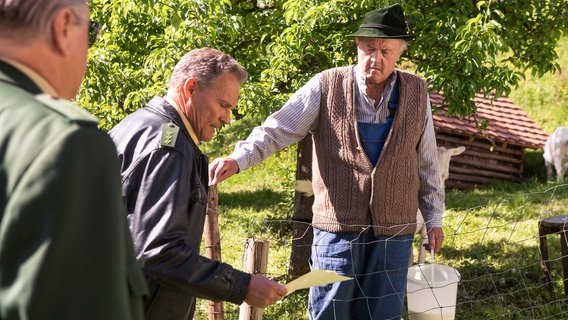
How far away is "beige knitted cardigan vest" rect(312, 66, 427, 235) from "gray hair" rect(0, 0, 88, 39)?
297 cm

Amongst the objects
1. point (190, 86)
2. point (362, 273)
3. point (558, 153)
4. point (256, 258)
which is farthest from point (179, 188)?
point (558, 153)

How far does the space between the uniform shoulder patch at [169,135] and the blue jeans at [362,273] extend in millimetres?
1769

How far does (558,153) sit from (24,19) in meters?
13.5

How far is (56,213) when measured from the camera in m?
1.38

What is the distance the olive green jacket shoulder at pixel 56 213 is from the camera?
4.54 ft

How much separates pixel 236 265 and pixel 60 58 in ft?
23.3

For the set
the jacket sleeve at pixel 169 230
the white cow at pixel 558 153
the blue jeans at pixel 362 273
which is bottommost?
the white cow at pixel 558 153

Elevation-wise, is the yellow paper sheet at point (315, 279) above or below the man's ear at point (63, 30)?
below

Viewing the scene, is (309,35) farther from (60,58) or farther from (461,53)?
(60,58)

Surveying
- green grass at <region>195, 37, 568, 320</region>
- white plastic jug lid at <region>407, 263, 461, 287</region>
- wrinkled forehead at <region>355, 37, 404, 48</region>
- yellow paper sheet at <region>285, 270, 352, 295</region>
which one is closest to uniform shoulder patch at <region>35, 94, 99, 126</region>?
yellow paper sheet at <region>285, 270, 352, 295</region>

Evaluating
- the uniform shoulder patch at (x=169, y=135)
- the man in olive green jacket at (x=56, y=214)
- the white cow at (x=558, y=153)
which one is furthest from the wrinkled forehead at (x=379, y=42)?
the white cow at (x=558, y=153)

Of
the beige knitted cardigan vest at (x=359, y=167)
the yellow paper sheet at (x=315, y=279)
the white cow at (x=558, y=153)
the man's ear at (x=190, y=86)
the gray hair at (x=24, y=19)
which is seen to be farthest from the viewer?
the white cow at (x=558, y=153)

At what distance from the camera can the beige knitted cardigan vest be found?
442cm

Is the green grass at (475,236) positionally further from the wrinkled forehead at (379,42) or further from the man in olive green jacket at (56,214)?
the man in olive green jacket at (56,214)
